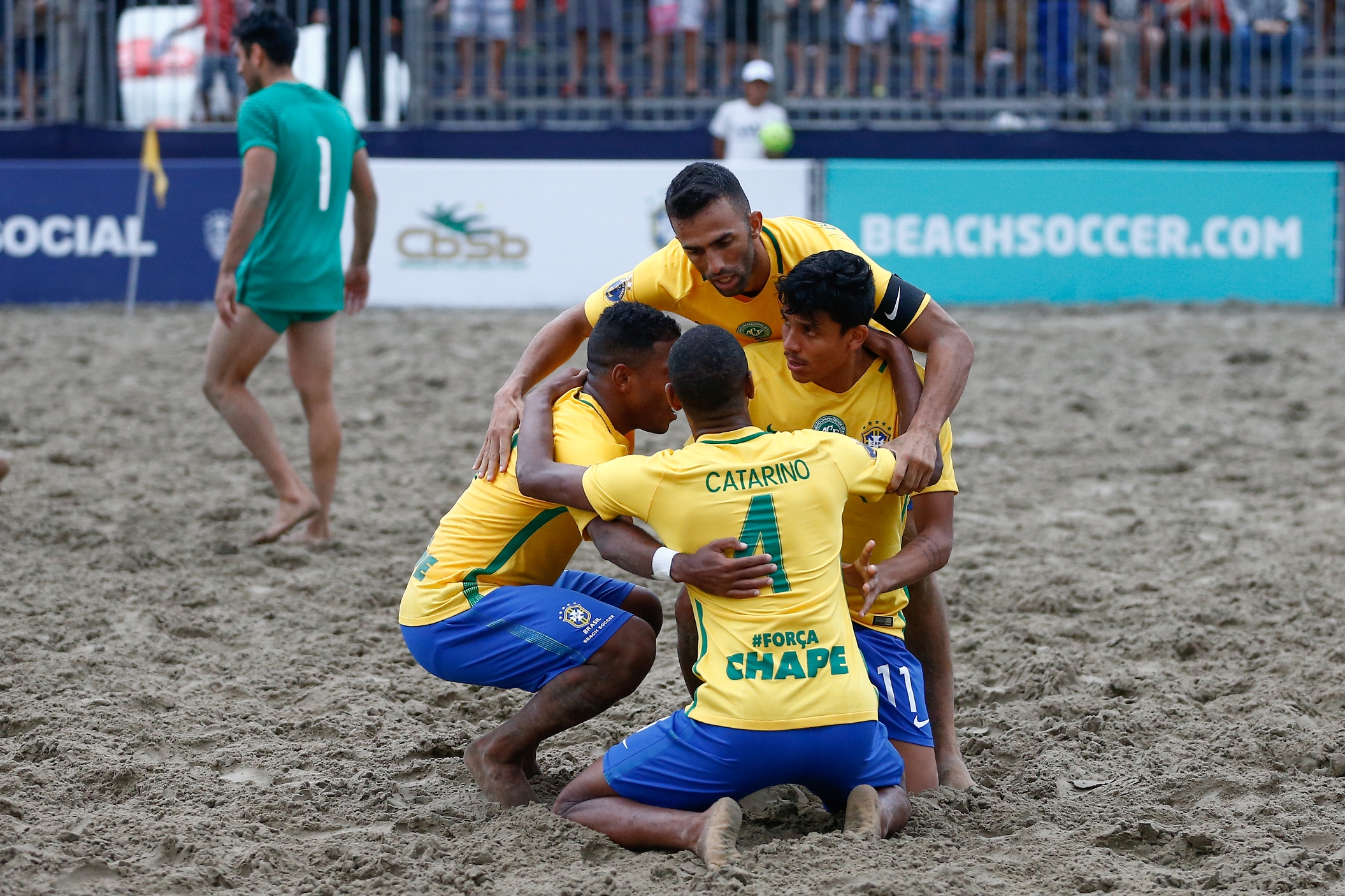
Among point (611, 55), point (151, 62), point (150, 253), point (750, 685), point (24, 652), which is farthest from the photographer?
point (611, 55)

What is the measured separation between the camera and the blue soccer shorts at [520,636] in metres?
3.36

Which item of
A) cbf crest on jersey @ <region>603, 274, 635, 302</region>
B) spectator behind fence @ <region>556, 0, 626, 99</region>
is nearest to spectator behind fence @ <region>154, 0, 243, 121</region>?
spectator behind fence @ <region>556, 0, 626, 99</region>

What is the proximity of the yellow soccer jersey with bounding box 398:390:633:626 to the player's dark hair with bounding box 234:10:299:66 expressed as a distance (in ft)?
9.66

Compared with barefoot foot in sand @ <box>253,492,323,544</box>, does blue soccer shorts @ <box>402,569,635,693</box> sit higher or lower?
higher

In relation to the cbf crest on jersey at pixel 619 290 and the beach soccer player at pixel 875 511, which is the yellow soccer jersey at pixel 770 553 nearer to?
the beach soccer player at pixel 875 511

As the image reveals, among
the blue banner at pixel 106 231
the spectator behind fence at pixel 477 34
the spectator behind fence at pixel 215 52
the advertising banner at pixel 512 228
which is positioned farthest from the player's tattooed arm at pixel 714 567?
the spectator behind fence at pixel 477 34

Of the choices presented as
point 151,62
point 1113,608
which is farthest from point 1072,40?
point 1113,608

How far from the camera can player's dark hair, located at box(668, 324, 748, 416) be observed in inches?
120

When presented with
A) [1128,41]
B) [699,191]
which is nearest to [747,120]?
[1128,41]

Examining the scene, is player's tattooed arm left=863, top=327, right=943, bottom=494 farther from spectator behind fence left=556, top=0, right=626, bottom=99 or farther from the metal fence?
spectator behind fence left=556, top=0, right=626, bottom=99

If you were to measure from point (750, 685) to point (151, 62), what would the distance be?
37.2 ft

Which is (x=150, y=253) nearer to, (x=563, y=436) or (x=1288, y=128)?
(x=563, y=436)

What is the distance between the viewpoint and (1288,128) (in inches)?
499

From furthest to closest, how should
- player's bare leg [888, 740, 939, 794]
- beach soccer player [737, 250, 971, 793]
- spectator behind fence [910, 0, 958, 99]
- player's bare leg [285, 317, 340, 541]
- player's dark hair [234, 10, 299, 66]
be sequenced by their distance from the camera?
1. spectator behind fence [910, 0, 958, 99]
2. player's bare leg [285, 317, 340, 541]
3. player's dark hair [234, 10, 299, 66]
4. player's bare leg [888, 740, 939, 794]
5. beach soccer player [737, 250, 971, 793]
